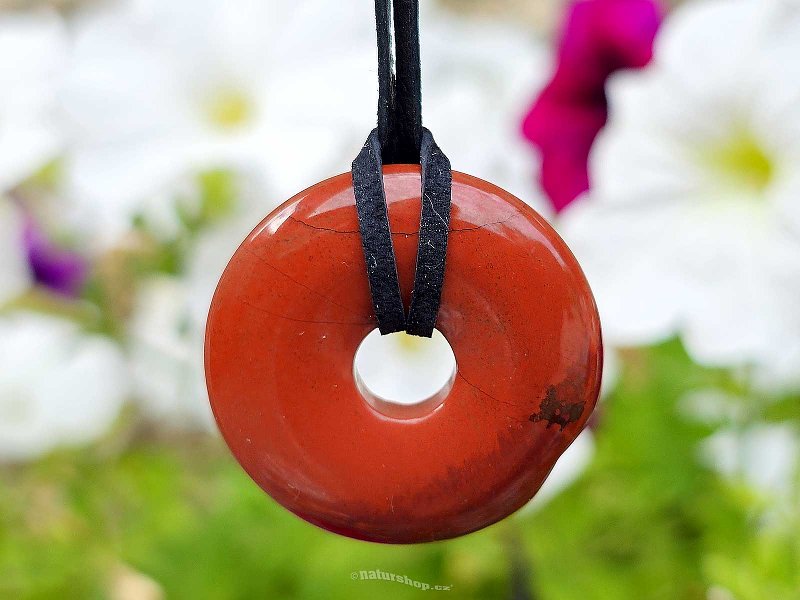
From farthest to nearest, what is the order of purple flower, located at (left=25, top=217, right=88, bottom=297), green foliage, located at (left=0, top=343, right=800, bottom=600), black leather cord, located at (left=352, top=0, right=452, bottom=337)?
purple flower, located at (left=25, top=217, right=88, bottom=297) < green foliage, located at (left=0, top=343, right=800, bottom=600) < black leather cord, located at (left=352, top=0, right=452, bottom=337)

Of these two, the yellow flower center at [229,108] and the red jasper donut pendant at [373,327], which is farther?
the yellow flower center at [229,108]

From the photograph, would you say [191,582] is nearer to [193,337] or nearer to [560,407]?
[193,337]

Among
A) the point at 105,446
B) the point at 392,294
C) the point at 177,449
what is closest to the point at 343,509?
the point at 392,294

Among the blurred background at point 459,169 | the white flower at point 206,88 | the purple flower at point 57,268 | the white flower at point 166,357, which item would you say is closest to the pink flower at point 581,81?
the blurred background at point 459,169

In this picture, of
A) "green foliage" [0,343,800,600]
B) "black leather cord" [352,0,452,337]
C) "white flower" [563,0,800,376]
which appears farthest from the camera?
"green foliage" [0,343,800,600]

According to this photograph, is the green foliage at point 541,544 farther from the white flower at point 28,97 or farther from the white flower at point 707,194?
the white flower at point 28,97

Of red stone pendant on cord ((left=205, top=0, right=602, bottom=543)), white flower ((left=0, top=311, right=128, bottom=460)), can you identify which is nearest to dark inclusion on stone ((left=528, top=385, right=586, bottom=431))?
red stone pendant on cord ((left=205, top=0, right=602, bottom=543))

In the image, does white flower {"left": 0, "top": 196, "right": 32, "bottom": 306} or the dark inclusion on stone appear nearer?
the dark inclusion on stone

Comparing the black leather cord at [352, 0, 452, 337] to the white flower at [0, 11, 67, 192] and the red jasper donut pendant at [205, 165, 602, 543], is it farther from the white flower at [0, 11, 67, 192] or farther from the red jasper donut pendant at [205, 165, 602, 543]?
the white flower at [0, 11, 67, 192]
